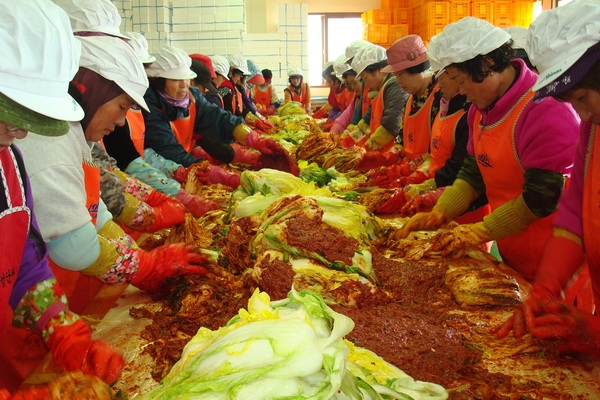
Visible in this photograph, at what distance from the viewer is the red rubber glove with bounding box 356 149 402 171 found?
20.5 feet

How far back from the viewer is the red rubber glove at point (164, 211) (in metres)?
3.64

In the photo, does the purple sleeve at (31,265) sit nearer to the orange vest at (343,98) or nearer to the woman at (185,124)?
the woman at (185,124)

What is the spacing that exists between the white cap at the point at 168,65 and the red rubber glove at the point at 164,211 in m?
1.89

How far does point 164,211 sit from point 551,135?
248 centimetres

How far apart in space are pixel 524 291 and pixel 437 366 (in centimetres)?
98

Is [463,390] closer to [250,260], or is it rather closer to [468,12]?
[250,260]

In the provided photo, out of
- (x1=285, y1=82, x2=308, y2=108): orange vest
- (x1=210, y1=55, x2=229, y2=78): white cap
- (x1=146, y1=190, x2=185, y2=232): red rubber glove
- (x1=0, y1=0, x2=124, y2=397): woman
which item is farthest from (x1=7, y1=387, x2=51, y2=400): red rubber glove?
(x1=285, y1=82, x2=308, y2=108): orange vest

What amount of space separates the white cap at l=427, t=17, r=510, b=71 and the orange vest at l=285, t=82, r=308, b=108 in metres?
13.6

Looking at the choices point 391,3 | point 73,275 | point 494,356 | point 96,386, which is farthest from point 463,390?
point 391,3

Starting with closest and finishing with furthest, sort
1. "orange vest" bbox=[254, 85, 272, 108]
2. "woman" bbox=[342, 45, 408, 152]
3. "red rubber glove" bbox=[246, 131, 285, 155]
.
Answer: "red rubber glove" bbox=[246, 131, 285, 155] → "woman" bbox=[342, 45, 408, 152] → "orange vest" bbox=[254, 85, 272, 108]

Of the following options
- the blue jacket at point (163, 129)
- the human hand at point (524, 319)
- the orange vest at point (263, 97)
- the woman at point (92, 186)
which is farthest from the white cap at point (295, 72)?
the human hand at point (524, 319)

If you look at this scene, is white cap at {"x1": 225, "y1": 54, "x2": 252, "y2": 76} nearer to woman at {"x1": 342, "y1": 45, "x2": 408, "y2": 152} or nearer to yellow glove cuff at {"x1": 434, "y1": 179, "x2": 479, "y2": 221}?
woman at {"x1": 342, "y1": 45, "x2": 408, "y2": 152}

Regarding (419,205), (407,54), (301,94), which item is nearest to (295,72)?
(301,94)

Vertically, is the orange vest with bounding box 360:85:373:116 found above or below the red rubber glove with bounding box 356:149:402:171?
above
